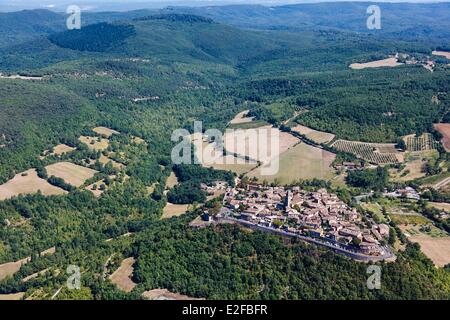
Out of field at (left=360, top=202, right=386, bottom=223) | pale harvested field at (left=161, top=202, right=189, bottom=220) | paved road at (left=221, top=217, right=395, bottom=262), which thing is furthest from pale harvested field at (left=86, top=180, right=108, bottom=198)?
field at (left=360, top=202, right=386, bottom=223)

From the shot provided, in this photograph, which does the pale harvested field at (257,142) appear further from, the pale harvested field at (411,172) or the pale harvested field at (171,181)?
the pale harvested field at (411,172)

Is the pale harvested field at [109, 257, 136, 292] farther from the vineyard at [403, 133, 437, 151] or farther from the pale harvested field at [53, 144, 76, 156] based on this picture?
the vineyard at [403, 133, 437, 151]

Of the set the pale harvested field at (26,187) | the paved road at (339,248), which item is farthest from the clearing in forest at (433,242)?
the pale harvested field at (26,187)

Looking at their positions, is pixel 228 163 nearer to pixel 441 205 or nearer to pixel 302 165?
pixel 302 165

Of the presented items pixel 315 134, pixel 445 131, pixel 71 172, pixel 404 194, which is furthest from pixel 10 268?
pixel 445 131
